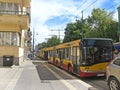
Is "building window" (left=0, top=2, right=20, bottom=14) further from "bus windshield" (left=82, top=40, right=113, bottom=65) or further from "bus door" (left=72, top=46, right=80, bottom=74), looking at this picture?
"bus windshield" (left=82, top=40, right=113, bottom=65)

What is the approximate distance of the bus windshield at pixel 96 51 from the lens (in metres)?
17.5

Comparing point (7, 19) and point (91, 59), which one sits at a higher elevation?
point (7, 19)

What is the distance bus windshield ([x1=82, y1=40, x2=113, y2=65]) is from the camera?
57.3ft

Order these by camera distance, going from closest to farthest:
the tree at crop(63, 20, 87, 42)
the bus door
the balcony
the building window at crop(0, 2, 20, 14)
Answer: the bus door < the balcony < the building window at crop(0, 2, 20, 14) < the tree at crop(63, 20, 87, 42)

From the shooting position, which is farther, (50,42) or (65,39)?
(50,42)

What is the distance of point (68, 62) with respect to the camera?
22.2 meters

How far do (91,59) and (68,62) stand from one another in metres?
4.91

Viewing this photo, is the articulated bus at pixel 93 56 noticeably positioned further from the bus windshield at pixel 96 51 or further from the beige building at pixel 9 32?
the beige building at pixel 9 32

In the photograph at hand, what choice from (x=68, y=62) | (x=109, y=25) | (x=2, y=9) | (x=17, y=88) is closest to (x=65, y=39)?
(x=109, y=25)

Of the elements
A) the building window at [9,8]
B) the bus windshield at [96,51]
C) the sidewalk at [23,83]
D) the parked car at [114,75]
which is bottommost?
the sidewalk at [23,83]

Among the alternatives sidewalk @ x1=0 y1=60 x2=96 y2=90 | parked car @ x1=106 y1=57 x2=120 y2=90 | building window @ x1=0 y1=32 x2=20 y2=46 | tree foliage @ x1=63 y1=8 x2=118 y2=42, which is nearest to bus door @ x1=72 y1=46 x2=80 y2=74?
sidewalk @ x1=0 y1=60 x2=96 y2=90

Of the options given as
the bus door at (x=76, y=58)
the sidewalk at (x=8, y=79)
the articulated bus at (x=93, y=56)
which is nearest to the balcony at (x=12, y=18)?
the sidewalk at (x=8, y=79)

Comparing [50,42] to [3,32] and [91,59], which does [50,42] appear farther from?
[91,59]

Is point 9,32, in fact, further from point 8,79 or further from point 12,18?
point 8,79
